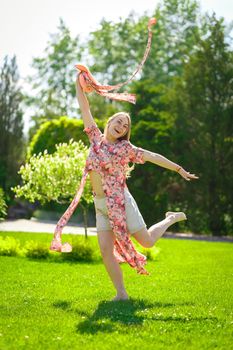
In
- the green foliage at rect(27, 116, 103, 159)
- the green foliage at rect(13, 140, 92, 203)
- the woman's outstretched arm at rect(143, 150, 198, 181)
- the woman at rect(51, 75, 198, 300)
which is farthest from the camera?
the green foliage at rect(27, 116, 103, 159)

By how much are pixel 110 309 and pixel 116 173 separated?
1516 mm

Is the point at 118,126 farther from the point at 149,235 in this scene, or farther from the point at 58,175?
the point at 58,175

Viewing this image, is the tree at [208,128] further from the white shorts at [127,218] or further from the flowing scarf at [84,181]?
the white shorts at [127,218]

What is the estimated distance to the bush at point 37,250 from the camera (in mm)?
12438

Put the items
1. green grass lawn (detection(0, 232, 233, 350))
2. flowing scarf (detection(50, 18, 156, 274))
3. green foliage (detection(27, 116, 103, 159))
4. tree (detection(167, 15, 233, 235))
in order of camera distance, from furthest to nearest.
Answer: green foliage (detection(27, 116, 103, 159)), tree (detection(167, 15, 233, 235)), flowing scarf (detection(50, 18, 156, 274)), green grass lawn (detection(0, 232, 233, 350))

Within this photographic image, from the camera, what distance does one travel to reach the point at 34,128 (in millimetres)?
38875

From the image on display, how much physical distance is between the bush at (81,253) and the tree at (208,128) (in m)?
10.6

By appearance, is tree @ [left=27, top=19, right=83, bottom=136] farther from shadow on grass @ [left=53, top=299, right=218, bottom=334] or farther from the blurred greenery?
shadow on grass @ [left=53, top=299, right=218, bottom=334]

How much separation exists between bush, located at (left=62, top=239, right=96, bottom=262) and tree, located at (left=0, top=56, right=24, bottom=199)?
15875mm

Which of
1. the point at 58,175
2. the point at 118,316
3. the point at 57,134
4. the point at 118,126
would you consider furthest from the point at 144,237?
the point at 57,134

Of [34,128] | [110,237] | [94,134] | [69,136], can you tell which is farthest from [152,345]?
[34,128]

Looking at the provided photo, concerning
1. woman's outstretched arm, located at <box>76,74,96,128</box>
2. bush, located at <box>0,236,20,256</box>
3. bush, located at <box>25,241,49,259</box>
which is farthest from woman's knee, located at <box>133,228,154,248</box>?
bush, located at <box>0,236,20,256</box>

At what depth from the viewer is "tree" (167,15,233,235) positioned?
22500mm

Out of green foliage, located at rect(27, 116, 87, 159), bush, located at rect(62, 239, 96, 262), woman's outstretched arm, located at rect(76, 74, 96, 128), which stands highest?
green foliage, located at rect(27, 116, 87, 159)
